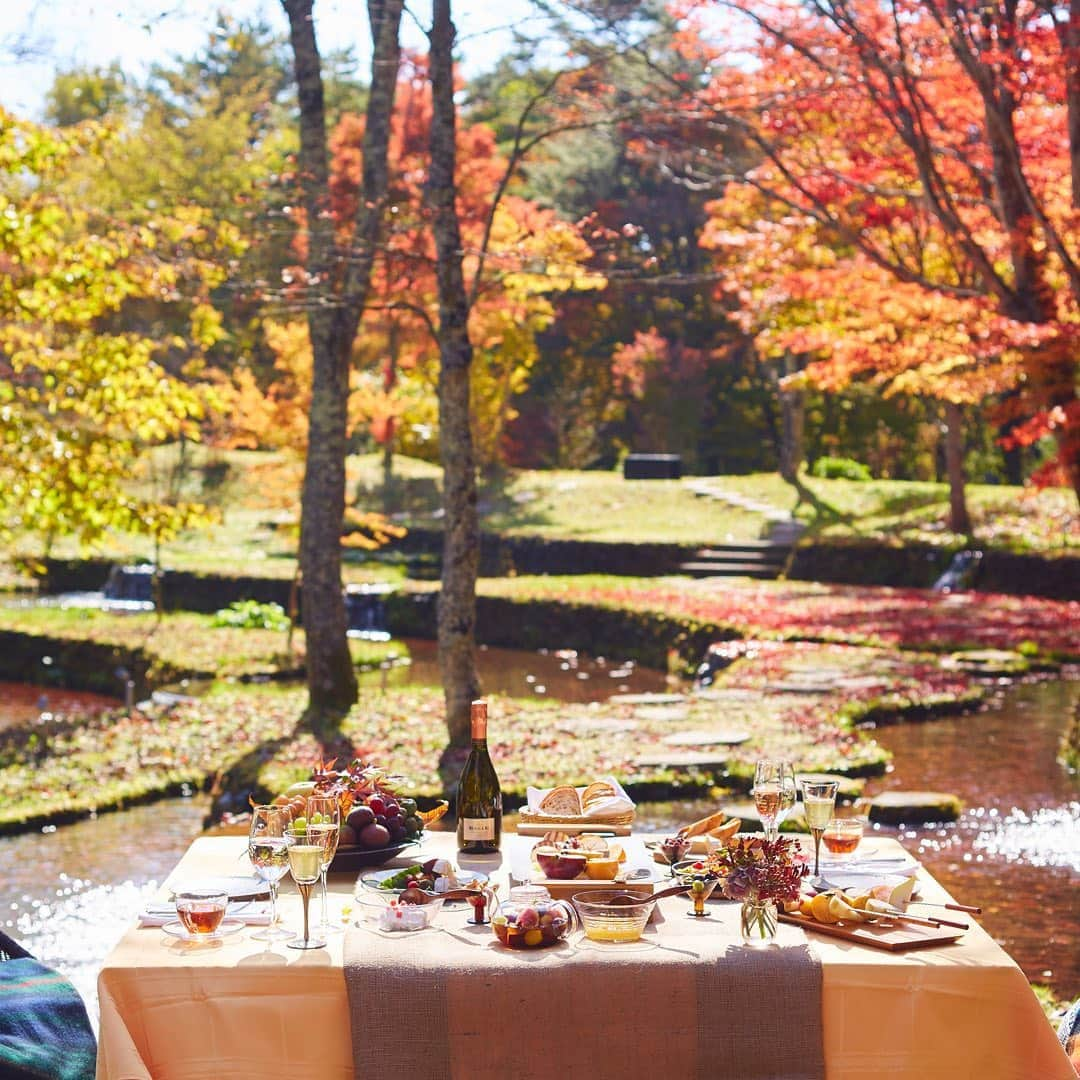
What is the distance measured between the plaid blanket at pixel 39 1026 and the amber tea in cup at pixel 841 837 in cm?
175

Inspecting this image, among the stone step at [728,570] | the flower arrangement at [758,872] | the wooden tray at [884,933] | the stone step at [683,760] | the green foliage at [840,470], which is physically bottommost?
the stone step at [683,760]

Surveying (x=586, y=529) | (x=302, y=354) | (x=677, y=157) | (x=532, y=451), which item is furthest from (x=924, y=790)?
(x=532, y=451)

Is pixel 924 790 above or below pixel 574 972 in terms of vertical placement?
below

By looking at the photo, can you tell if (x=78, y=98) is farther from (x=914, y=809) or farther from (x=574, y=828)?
(x=574, y=828)

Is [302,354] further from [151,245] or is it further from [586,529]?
[151,245]

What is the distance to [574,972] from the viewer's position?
294 centimetres

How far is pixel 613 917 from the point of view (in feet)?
10.0

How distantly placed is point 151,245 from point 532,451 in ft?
67.4

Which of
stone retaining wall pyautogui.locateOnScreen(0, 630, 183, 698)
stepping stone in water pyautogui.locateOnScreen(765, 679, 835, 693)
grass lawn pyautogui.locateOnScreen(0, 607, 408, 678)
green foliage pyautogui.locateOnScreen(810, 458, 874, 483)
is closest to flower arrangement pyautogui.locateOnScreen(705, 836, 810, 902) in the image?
stepping stone in water pyautogui.locateOnScreen(765, 679, 835, 693)

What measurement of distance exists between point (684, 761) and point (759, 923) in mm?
6082

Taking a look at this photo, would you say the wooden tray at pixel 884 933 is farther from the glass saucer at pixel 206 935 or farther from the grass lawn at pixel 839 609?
the grass lawn at pixel 839 609

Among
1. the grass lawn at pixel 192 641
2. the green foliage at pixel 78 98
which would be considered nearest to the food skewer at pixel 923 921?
the grass lawn at pixel 192 641

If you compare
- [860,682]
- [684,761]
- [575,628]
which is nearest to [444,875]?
[684,761]

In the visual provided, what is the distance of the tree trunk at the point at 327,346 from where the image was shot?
405 inches
